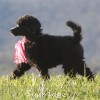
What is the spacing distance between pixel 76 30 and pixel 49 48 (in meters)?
0.66

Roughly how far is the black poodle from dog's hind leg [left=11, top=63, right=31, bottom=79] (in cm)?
12

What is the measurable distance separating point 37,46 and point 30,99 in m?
3.63

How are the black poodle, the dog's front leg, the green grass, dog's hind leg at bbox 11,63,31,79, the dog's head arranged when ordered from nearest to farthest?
1. the green grass
2. the dog's front leg
3. the black poodle
4. the dog's head
5. dog's hind leg at bbox 11,63,31,79

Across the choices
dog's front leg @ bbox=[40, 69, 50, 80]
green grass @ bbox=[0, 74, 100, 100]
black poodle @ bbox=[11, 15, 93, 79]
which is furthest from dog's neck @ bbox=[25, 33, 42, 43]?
green grass @ bbox=[0, 74, 100, 100]

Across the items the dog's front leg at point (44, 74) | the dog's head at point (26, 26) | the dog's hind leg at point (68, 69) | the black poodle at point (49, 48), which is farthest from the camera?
the dog's head at point (26, 26)

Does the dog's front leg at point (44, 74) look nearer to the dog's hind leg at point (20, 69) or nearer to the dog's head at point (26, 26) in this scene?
the dog's hind leg at point (20, 69)

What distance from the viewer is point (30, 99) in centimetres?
501

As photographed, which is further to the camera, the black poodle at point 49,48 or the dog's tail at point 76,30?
the dog's tail at point 76,30

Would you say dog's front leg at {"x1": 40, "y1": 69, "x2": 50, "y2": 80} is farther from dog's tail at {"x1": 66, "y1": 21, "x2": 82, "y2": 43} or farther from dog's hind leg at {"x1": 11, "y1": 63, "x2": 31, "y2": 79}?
dog's tail at {"x1": 66, "y1": 21, "x2": 82, "y2": 43}

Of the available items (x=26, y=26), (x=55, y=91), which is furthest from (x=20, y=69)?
(x=55, y=91)

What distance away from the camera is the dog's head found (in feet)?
28.3

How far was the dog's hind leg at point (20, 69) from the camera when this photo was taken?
29.0 ft

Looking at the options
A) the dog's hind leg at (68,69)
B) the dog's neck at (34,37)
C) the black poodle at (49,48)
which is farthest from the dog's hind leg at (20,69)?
the dog's hind leg at (68,69)

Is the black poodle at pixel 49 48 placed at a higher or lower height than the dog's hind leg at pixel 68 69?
higher
